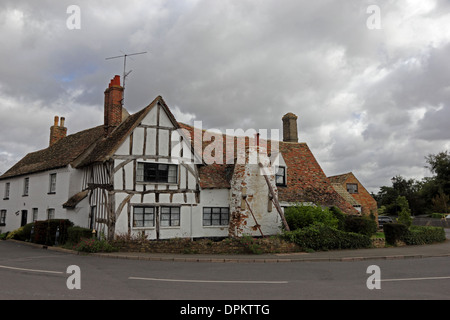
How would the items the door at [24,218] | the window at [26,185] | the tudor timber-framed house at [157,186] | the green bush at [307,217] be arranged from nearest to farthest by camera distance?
1. the tudor timber-framed house at [157,186]
2. the green bush at [307,217]
3. the door at [24,218]
4. the window at [26,185]

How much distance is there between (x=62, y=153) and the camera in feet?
82.5

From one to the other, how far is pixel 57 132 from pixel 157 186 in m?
15.8

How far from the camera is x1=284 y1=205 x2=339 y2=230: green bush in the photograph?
66.1ft

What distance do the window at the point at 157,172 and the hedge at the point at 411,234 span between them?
493 inches

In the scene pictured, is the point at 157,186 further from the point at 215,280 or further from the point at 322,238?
the point at 215,280

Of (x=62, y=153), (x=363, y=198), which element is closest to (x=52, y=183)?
(x=62, y=153)

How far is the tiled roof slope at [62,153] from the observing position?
75.8ft

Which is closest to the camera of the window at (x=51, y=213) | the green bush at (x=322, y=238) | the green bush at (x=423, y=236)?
the green bush at (x=322, y=238)

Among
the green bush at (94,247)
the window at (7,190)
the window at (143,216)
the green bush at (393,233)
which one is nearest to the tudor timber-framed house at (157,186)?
the window at (143,216)

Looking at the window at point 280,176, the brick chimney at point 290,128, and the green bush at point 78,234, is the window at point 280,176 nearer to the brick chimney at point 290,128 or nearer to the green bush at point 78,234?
the brick chimney at point 290,128

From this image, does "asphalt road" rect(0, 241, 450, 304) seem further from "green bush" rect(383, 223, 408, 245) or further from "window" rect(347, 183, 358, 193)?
"window" rect(347, 183, 358, 193)

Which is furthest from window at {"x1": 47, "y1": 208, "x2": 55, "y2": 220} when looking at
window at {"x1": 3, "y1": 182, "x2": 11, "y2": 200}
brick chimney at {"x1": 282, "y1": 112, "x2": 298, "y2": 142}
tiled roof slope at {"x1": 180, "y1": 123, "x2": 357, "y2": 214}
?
brick chimney at {"x1": 282, "y1": 112, "x2": 298, "y2": 142}

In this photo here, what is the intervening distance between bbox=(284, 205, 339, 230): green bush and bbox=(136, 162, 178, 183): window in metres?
7.23
